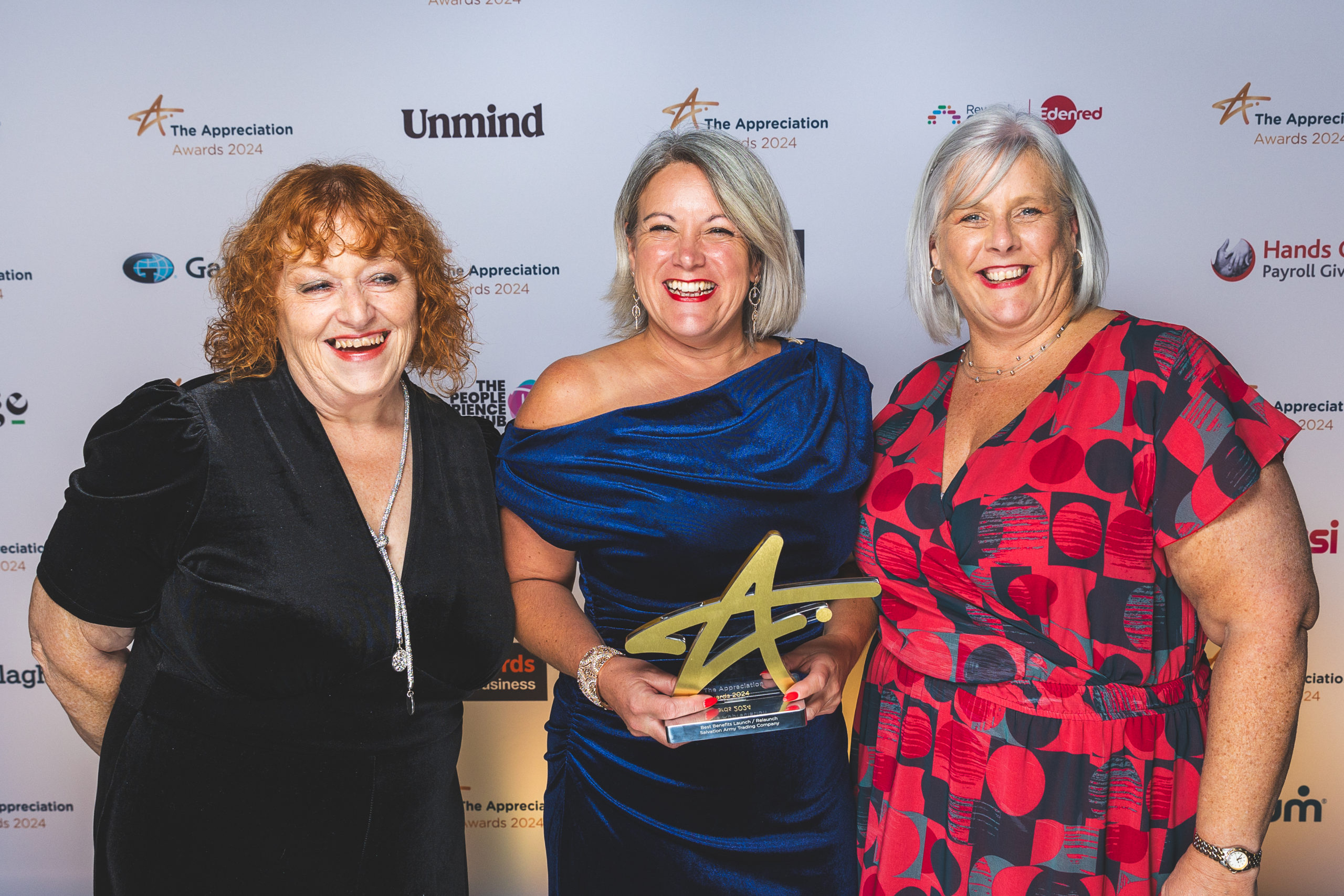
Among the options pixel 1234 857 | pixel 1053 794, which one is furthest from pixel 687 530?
pixel 1234 857

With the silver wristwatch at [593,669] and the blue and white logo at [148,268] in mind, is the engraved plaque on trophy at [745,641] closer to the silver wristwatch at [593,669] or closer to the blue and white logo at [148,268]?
the silver wristwatch at [593,669]

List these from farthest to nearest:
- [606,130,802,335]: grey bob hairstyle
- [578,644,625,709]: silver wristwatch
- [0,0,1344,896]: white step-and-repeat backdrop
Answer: [0,0,1344,896]: white step-and-repeat backdrop → [606,130,802,335]: grey bob hairstyle → [578,644,625,709]: silver wristwatch

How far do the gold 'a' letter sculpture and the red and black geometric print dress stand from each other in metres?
0.27

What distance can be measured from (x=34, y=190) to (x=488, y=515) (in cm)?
257

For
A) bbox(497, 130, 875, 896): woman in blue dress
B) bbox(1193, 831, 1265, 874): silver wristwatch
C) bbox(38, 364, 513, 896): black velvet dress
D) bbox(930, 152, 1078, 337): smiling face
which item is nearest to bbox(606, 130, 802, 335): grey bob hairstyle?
bbox(497, 130, 875, 896): woman in blue dress

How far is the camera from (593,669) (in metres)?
1.60

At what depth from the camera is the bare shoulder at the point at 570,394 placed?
178 cm

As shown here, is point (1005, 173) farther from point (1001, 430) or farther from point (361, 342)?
point (361, 342)

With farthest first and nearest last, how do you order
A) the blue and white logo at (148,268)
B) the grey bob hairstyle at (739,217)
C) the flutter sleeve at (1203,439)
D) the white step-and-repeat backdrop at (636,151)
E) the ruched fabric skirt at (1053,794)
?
the blue and white logo at (148,268) → the white step-and-repeat backdrop at (636,151) → the grey bob hairstyle at (739,217) → the ruched fabric skirt at (1053,794) → the flutter sleeve at (1203,439)

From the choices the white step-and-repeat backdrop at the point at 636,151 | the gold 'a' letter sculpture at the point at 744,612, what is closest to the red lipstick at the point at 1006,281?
the gold 'a' letter sculpture at the point at 744,612

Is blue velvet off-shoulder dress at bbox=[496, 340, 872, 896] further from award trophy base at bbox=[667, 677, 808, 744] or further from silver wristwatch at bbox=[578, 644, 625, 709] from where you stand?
award trophy base at bbox=[667, 677, 808, 744]

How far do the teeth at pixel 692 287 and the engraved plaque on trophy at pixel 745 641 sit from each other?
0.59m

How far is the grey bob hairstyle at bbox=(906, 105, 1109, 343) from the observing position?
1.60m

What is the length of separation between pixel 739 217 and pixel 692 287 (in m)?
0.16
